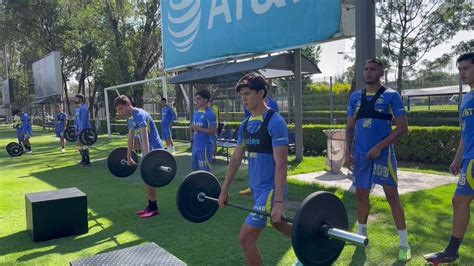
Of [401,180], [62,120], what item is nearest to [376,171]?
[401,180]

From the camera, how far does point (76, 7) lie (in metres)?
32.3

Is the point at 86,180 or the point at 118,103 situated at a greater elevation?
the point at 118,103

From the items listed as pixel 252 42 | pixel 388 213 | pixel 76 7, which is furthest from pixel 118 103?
pixel 76 7

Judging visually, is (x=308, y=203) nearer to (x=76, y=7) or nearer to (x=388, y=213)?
(x=388, y=213)

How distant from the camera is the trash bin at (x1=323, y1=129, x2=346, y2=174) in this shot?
781cm

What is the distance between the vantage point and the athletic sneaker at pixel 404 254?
387 centimetres

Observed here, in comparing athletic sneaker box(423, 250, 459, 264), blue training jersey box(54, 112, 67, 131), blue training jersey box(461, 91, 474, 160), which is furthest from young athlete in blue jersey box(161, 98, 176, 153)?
blue training jersey box(461, 91, 474, 160)

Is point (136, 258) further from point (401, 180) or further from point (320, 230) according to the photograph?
point (401, 180)

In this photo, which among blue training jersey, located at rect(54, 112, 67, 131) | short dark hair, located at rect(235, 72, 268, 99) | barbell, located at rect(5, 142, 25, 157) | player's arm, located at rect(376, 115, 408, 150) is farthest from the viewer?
blue training jersey, located at rect(54, 112, 67, 131)

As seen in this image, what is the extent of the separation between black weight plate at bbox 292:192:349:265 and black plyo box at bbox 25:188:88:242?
136 inches

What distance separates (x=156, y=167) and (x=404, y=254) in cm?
304

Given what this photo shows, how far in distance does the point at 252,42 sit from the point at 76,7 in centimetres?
2703

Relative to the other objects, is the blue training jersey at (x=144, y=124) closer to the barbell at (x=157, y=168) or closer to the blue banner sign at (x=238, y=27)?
the barbell at (x=157, y=168)

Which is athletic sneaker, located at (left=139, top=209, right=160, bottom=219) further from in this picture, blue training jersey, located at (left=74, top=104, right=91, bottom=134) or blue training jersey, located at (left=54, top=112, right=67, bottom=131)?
blue training jersey, located at (left=54, top=112, right=67, bottom=131)
